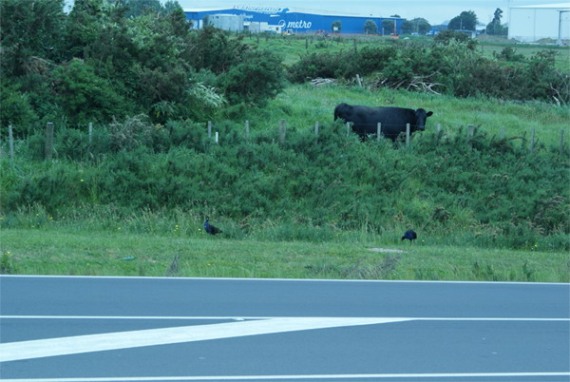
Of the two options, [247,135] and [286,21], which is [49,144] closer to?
[247,135]

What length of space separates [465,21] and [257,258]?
323 feet

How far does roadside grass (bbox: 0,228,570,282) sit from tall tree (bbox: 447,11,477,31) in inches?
3625

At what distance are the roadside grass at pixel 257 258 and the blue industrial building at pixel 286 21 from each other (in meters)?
51.8

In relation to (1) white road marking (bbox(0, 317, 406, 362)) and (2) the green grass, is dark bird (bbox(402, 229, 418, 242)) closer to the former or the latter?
(1) white road marking (bbox(0, 317, 406, 362))

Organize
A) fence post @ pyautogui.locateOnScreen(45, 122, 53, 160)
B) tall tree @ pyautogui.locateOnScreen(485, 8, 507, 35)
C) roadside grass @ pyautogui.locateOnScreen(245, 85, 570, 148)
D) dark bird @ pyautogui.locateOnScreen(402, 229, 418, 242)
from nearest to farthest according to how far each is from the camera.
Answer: dark bird @ pyautogui.locateOnScreen(402, 229, 418, 242) < fence post @ pyautogui.locateOnScreen(45, 122, 53, 160) < roadside grass @ pyautogui.locateOnScreen(245, 85, 570, 148) < tall tree @ pyautogui.locateOnScreen(485, 8, 507, 35)

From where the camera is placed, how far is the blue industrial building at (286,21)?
77412 millimetres

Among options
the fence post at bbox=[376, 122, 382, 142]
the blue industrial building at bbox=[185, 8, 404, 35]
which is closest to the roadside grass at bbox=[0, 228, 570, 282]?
the fence post at bbox=[376, 122, 382, 142]

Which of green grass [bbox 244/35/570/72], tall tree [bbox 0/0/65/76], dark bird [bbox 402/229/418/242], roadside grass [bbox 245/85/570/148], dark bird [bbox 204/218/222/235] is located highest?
tall tree [bbox 0/0/65/76]

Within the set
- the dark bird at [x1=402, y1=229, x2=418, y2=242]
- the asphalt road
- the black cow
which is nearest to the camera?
the asphalt road

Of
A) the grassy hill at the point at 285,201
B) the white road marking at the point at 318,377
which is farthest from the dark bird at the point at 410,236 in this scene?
the white road marking at the point at 318,377

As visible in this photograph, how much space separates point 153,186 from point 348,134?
7.18 metres

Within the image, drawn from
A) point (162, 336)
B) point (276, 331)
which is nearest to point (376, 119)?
point (276, 331)

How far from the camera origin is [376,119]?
107 feet

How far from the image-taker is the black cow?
32.8 m
